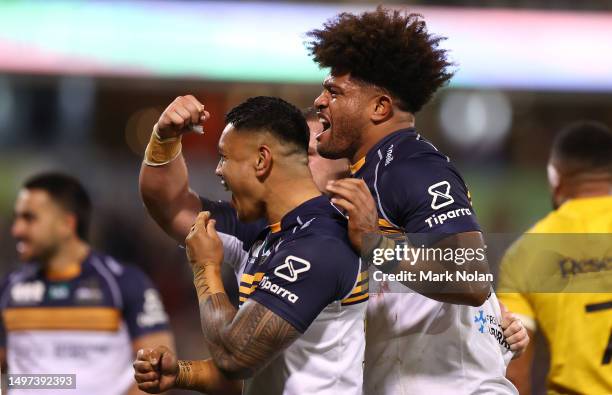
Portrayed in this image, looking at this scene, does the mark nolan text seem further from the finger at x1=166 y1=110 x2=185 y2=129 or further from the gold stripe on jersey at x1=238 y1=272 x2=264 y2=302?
the finger at x1=166 y1=110 x2=185 y2=129

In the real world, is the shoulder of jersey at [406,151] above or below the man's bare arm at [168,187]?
above

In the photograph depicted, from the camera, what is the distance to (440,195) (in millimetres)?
3576

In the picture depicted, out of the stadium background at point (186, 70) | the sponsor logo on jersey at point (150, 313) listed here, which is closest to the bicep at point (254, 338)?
the sponsor logo on jersey at point (150, 313)

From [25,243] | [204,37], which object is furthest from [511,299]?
[204,37]

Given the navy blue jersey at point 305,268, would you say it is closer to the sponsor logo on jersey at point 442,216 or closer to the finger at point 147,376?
the sponsor logo on jersey at point 442,216

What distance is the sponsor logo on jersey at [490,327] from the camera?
390 cm

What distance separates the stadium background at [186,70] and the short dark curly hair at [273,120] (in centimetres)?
771

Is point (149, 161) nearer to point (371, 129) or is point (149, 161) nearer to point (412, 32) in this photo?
point (371, 129)

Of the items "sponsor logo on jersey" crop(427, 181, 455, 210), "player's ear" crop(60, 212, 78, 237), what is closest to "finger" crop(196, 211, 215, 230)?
"sponsor logo on jersey" crop(427, 181, 455, 210)

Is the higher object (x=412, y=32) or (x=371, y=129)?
(x=412, y=32)

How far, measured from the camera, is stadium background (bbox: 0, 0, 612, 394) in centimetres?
1216

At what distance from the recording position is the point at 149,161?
A: 13.9 feet

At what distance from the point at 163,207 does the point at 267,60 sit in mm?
8698

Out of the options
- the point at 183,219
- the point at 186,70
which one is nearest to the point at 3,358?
the point at 183,219
